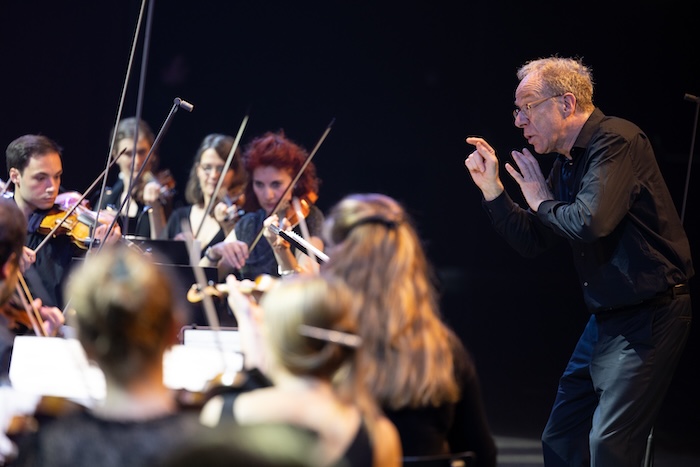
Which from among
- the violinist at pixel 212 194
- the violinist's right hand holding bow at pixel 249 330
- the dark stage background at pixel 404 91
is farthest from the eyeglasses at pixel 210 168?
the violinist's right hand holding bow at pixel 249 330

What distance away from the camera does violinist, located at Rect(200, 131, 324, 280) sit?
390 cm

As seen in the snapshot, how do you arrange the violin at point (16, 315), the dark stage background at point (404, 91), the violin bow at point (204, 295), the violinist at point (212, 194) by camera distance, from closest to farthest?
the violin bow at point (204, 295)
the violin at point (16, 315)
the violinist at point (212, 194)
the dark stage background at point (404, 91)

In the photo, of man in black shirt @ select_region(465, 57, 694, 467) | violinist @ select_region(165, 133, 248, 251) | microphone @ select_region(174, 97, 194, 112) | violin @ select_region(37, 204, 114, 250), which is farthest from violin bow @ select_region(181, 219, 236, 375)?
man in black shirt @ select_region(465, 57, 694, 467)

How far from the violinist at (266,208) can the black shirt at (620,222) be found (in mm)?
1346

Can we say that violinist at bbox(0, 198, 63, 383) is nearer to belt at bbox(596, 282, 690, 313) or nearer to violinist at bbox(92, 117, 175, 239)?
belt at bbox(596, 282, 690, 313)

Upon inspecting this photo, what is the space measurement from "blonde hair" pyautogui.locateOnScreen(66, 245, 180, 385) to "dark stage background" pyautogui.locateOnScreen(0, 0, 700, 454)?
149 inches

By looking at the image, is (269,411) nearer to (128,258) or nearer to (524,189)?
(128,258)

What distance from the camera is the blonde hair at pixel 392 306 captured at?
1724 mm

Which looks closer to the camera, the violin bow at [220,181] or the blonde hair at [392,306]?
the blonde hair at [392,306]

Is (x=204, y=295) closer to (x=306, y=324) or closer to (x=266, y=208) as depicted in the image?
(x=306, y=324)

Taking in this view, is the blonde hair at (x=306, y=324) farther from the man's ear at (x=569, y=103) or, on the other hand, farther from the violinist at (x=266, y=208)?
the violinist at (x=266, y=208)

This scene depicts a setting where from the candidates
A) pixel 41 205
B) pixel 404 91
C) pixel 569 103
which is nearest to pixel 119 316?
pixel 569 103

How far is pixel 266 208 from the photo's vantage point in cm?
406

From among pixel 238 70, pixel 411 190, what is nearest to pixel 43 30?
pixel 238 70
